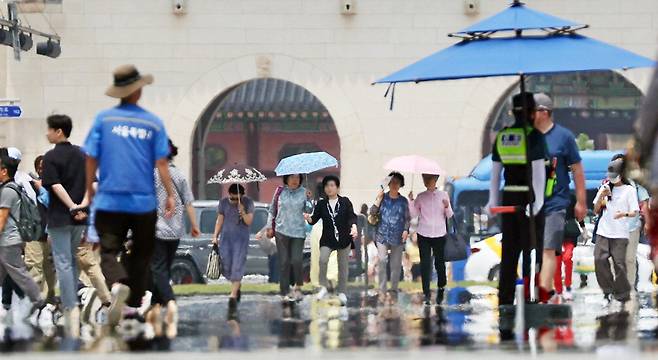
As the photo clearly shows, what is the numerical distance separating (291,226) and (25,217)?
3.77 meters

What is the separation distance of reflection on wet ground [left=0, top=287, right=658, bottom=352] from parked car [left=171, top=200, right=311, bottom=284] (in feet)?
38.5

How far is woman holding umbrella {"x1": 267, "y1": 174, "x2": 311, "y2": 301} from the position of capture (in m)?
20.2

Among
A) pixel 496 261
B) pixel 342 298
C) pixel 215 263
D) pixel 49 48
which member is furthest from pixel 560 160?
pixel 49 48

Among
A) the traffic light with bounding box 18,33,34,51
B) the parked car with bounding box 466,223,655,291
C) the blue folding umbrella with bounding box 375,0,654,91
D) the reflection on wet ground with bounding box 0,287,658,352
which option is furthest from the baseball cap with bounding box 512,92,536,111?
the traffic light with bounding box 18,33,34,51

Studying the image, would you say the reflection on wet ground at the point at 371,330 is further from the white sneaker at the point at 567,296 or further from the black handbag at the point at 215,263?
the black handbag at the point at 215,263

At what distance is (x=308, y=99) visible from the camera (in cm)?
4334

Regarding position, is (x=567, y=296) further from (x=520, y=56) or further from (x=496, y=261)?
(x=496, y=261)

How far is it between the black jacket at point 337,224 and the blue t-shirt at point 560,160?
5.41 m

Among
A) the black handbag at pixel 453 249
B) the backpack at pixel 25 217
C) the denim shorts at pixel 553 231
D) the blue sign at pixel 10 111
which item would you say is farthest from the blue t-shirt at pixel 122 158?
the blue sign at pixel 10 111

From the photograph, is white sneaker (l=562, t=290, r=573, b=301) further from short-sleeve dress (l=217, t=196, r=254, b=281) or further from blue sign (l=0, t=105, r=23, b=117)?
blue sign (l=0, t=105, r=23, b=117)

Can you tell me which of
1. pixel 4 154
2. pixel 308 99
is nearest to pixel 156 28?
pixel 308 99

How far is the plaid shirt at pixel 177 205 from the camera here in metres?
16.2

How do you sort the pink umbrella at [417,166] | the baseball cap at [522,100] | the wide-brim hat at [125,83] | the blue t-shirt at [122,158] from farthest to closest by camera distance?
the pink umbrella at [417,166], the baseball cap at [522,100], the wide-brim hat at [125,83], the blue t-shirt at [122,158]

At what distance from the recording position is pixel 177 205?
16438 mm
